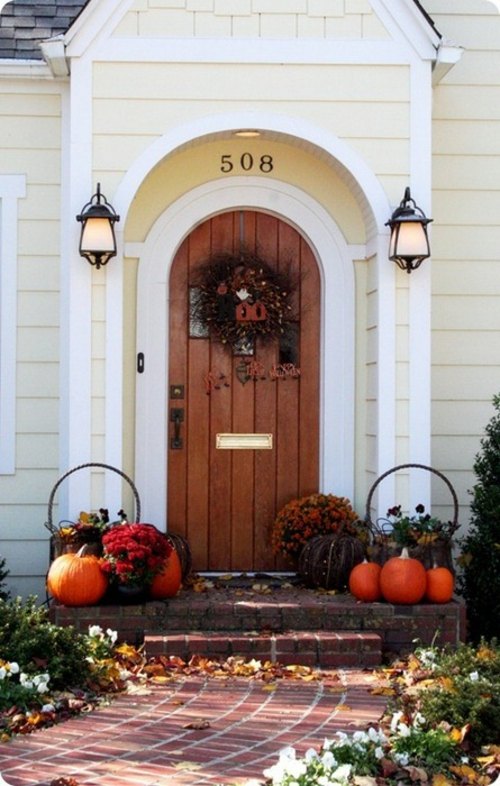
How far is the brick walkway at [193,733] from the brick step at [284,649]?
0.29 meters

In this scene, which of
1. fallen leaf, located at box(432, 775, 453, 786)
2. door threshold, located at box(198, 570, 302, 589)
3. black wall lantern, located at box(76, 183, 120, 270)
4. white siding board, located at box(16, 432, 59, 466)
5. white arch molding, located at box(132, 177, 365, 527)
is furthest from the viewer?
white siding board, located at box(16, 432, 59, 466)

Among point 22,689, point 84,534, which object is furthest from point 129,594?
point 22,689

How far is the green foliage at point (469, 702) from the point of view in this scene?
4703mm

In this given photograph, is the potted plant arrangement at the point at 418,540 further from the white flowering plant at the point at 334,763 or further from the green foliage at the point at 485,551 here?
the white flowering plant at the point at 334,763

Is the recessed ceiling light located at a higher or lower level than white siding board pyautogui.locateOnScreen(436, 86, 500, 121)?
lower

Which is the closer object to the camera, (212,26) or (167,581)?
(167,581)

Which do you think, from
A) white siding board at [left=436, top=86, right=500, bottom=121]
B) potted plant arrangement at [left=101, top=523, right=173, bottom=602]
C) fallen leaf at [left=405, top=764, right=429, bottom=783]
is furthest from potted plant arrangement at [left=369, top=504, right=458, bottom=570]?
white siding board at [left=436, top=86, right=500, bottom=121]

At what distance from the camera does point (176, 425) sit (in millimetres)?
7629

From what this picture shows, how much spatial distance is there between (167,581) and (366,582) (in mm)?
1121

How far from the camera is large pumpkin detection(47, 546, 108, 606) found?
6438mm

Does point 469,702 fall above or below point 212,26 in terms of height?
below

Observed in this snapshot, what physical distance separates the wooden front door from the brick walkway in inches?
73.6

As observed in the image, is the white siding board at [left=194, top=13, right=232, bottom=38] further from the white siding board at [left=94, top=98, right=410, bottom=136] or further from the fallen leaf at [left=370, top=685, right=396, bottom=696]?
the fallen leaf at [left=370, top=685, right=396, bottom=696]

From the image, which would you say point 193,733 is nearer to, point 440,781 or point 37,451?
point 440,781
